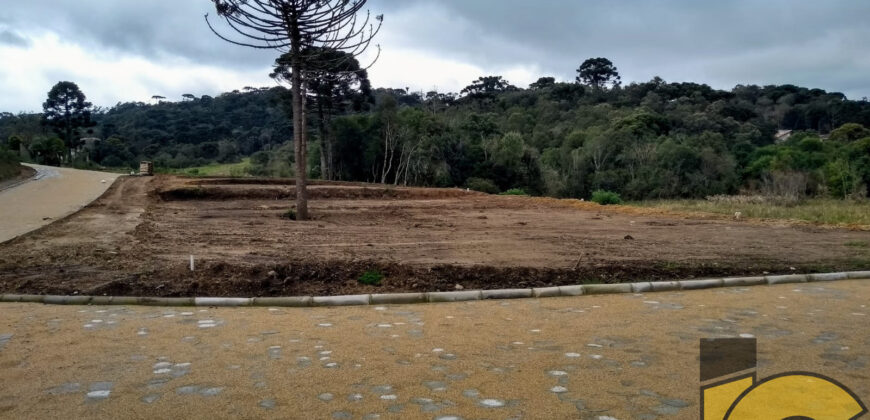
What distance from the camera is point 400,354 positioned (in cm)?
361

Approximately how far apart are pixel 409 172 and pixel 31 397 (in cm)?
3146

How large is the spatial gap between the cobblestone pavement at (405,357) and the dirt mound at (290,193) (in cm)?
1412

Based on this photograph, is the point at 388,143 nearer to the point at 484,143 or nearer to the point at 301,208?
the point at 484,143

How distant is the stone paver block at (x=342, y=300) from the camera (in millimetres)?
5250

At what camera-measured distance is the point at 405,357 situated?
11.6ft

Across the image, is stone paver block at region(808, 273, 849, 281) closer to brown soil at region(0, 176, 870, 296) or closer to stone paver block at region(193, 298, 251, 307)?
brown soil at region(0, 176, 870, 296)

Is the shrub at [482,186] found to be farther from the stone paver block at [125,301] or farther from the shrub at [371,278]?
the stone paver block at [125,301]

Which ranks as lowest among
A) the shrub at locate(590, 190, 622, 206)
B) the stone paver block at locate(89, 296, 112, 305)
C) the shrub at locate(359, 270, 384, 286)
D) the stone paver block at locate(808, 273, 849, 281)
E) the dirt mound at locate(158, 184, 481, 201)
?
the stone paver block at locate(808, 273, 849, 281)

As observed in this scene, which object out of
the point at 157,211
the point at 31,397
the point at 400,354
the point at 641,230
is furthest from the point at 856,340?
the point at 157,211

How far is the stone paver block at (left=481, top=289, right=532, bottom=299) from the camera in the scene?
555cm

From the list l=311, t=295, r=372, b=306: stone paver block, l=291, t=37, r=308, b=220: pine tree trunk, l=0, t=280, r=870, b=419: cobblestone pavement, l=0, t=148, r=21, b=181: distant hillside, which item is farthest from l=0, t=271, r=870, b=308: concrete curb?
l=0, t=148, r=21, b=181: distant hillside

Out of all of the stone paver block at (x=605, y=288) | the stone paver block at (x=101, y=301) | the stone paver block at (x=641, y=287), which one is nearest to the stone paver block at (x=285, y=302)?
the stone paver block at (x=101, y=301)

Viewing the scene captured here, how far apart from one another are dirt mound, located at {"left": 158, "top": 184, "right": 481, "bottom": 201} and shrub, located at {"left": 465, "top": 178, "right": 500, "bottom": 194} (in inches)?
384

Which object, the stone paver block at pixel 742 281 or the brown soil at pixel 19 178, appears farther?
the brown soil at pixel 19 178
